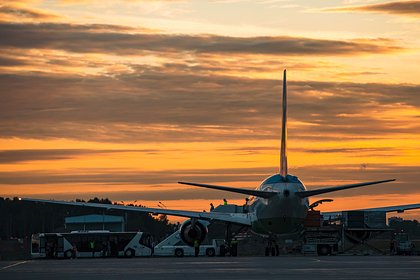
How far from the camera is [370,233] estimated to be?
10375 cm

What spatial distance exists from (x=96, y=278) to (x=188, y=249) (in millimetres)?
61649

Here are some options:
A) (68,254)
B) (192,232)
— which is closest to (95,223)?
(68,254)

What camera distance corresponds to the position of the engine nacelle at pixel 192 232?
322 ft

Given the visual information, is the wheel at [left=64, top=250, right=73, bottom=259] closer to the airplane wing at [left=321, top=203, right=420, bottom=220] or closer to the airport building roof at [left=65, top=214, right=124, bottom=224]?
the airplane wing at [left=321, top=203, right=420, bottom=220]

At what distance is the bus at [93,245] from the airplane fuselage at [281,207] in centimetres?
2027

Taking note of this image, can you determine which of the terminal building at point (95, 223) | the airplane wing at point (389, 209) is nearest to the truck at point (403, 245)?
the airplane wing at point (389, 209)

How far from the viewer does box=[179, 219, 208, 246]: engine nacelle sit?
98.1m

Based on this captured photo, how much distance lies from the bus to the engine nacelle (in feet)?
38.9

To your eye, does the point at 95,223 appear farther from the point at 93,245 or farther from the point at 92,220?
the point at 93,245

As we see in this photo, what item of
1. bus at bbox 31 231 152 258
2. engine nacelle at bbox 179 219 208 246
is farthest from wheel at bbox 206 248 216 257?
bus at bbox 31 231 152 258

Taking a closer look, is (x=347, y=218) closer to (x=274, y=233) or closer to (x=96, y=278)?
(x=274, y=233)

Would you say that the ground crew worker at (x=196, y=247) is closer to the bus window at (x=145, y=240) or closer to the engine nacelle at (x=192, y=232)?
the engine nacelle at (x=192, y=232)

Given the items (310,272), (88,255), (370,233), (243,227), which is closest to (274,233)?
(243,227)

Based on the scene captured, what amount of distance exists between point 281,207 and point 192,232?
12.0 m
